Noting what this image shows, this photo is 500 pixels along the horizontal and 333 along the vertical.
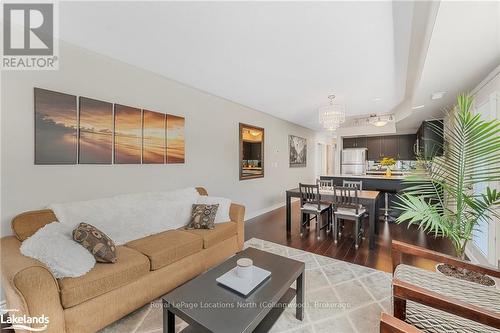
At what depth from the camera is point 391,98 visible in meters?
4.20

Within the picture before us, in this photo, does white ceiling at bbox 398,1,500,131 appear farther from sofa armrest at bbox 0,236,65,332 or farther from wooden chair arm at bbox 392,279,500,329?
sofa armrest at bbox 0,236,65,332

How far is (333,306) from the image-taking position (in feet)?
6.21

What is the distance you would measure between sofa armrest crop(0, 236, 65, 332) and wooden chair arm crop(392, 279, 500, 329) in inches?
80.5

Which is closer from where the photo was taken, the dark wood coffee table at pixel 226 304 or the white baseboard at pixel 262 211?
the dark wood coffee table at pixel 226 304

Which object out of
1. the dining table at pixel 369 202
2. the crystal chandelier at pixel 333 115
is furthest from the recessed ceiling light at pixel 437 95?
the dining table at pixel 369 202

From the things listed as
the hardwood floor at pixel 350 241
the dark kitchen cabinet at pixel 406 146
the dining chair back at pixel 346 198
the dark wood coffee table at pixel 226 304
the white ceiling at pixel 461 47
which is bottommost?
the hardwood floor at pixel 350 241

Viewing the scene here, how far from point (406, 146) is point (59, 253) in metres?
8.31

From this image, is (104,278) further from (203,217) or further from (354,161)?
(354,161)

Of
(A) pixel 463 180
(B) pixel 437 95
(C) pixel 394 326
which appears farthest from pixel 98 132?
(B) pixel 437 95

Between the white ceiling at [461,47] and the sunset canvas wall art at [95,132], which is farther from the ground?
the white ceiling at [461,47]

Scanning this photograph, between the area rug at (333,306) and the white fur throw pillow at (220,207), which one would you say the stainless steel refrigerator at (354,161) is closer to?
the area rug at (333,306)

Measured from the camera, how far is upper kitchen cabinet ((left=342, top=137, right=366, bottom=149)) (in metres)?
7.36

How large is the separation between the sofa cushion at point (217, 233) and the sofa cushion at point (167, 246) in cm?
8

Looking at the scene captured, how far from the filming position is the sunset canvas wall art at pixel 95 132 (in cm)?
226
